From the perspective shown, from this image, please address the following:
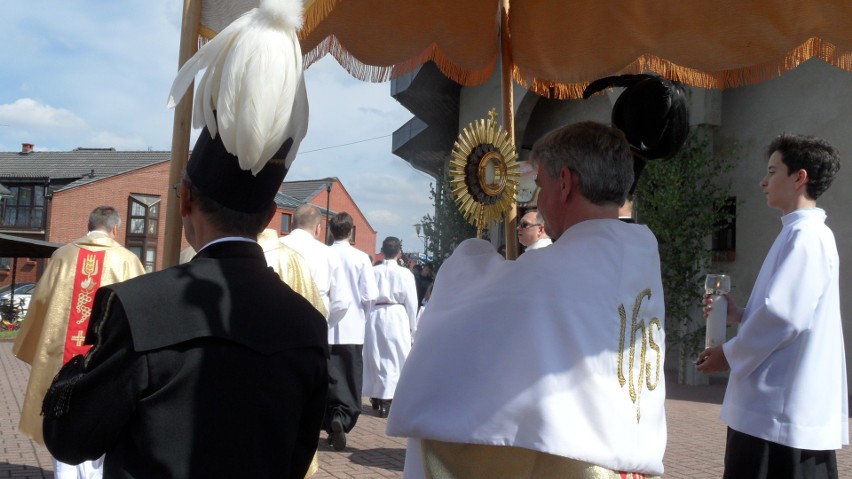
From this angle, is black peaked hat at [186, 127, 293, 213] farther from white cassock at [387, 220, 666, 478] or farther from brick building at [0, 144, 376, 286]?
brick building at [0, 144, 376, 286]

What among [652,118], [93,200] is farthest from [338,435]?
[93,200]

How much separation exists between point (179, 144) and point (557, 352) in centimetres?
128

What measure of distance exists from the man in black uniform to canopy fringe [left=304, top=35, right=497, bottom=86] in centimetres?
141

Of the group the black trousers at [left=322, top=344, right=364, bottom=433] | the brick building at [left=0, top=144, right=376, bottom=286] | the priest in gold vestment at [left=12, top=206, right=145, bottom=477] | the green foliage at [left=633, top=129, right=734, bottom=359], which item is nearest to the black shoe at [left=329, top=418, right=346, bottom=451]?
the black trousers at [left=322, top=344, right=364, bottom=433]

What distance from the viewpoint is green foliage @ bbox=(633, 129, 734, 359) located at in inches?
500

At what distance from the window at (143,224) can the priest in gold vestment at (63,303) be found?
50.4 m

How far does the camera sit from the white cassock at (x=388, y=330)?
979cm

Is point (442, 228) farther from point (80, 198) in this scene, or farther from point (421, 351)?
point (80, 198)

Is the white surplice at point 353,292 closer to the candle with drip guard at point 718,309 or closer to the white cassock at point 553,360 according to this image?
the candle with drip guard at point 718,309

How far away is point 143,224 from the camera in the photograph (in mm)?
54469

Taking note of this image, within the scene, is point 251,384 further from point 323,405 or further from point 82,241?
point 82,241

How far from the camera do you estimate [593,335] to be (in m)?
2.16

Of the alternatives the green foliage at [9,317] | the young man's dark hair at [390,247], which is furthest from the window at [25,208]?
the young man's dark hair at [390,247]

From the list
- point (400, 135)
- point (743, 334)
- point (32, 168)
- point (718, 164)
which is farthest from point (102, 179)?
point (743, 334)
